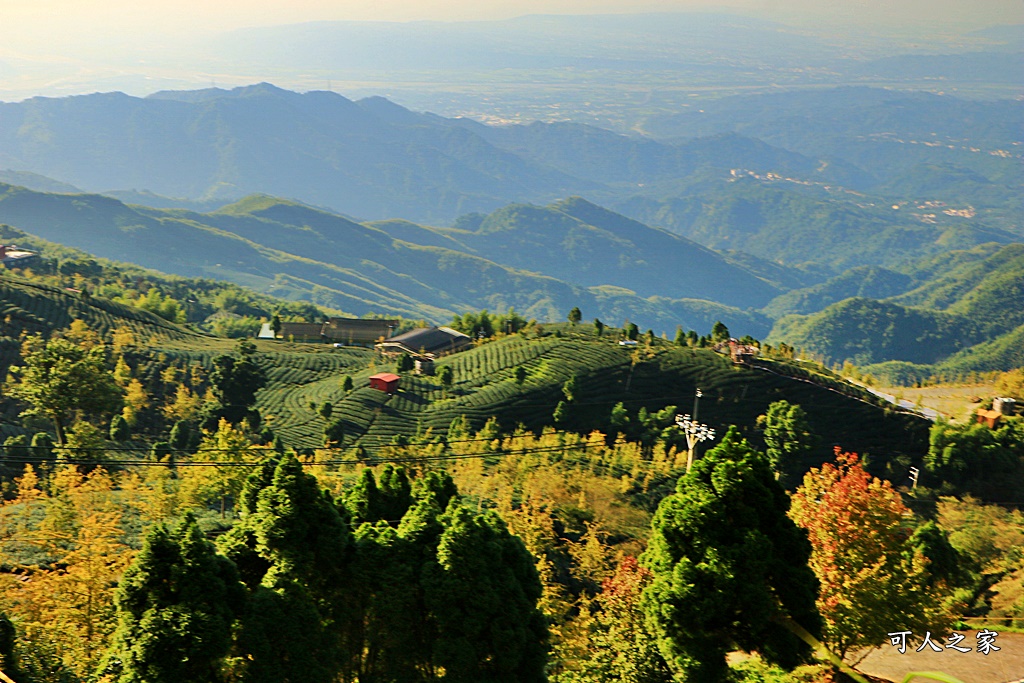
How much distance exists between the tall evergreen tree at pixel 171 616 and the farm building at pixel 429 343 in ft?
204

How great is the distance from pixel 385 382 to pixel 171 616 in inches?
1815

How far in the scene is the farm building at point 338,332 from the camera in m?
99.3

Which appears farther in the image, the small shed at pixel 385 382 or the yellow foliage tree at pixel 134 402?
the small shed at pixel 385 382

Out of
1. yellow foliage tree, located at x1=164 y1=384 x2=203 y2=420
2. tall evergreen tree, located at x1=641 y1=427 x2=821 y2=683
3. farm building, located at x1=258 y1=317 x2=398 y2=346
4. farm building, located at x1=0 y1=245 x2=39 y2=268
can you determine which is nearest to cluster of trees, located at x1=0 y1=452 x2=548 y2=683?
tall evergreen tree, located at x1=641 y1=427 x2=821 y2=683

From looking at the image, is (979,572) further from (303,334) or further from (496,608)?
(303,334)

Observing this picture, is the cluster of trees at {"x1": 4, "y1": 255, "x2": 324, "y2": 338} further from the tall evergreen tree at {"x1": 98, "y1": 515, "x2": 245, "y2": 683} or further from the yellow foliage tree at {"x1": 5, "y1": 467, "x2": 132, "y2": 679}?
the tall evergreen tree at {"x1": 98, "y1": 515, "x2": 245, "y2": 683}

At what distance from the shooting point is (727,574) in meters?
18.5

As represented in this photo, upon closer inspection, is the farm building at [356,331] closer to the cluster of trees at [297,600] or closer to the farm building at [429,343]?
the farm building at [429,343]

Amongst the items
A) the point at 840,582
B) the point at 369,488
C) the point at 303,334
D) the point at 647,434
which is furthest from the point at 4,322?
the point at 840,582

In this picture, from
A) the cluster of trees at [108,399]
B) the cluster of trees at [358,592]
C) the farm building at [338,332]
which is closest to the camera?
the cluster of trees at [358,592]

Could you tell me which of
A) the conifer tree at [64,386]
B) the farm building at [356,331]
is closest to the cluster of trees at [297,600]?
the conifer tree at [64,386]

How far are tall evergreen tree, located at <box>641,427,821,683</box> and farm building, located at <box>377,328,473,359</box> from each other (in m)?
60.9

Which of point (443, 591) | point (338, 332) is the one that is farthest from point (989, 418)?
point (338, 332)

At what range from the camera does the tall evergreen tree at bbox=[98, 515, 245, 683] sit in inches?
650
